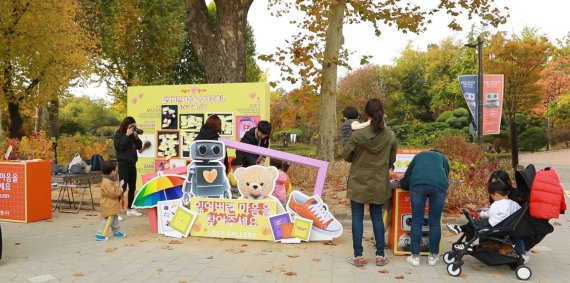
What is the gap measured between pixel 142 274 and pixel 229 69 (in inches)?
270

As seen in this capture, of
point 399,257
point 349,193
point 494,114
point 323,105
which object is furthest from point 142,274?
point 494,114

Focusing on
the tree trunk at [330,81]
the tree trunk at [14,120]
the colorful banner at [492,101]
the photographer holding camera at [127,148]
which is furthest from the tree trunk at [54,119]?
the colorful banner at [492,101]

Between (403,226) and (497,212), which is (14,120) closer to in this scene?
(403,226)

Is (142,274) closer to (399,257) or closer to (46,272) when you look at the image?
(46,272)

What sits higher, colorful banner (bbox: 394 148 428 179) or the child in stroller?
colorful banner (bbox: 394 148 428 179)

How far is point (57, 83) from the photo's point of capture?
61.8ft

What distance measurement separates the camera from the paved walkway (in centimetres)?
516

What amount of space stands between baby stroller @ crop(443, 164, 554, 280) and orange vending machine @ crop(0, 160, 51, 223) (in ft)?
21.8

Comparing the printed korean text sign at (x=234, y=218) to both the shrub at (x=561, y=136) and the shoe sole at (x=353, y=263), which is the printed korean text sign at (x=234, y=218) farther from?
the shrub at (x=561, y=136)

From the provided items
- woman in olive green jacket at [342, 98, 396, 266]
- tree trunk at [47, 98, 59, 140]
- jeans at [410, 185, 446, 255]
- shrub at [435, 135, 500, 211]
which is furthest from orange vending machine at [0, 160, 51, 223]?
tree trunk at [47, 98, 59, 140]

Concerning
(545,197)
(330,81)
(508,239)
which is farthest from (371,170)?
(330,81)

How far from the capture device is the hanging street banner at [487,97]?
1730 cm

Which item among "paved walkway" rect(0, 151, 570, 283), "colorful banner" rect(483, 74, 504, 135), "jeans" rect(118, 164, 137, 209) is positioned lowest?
"paved walkway" rect(0, 151, 570, 283)

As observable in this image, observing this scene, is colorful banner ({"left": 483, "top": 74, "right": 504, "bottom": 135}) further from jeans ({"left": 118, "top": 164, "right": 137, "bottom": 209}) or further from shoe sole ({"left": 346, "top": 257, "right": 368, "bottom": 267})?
shoe sole ({"left": 346, "top": 257, "right": 368, "bottom": 267})
